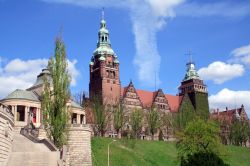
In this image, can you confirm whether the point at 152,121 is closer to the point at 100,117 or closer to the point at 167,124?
the point at 167,124

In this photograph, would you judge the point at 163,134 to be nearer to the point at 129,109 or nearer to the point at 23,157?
the point at 129,109

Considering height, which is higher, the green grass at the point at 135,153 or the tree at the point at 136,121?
the tree at the point at 136,121

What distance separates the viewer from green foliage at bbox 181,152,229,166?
Result: 5059 cm

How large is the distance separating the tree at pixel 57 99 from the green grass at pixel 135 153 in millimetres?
12569

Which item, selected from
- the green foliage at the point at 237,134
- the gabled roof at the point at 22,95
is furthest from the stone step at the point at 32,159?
the green foliage at the point at 237,134

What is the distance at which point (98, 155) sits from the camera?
59.2 m

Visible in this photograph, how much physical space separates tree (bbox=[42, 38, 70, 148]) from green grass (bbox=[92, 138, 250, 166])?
12.6m

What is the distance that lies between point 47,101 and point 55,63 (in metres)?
4.70

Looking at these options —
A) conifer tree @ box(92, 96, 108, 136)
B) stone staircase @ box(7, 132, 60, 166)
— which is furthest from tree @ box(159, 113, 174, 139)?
stone staircase @ box(7, 132, 60, 166)

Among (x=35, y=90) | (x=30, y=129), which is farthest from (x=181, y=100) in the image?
(x=30, y=129)

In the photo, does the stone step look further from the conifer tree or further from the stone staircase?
the conifer tree

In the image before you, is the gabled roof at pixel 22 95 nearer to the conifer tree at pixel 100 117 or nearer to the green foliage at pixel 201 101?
the conifer tree at pixel 100 117

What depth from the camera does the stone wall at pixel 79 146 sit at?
164ft

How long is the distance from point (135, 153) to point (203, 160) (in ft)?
54.5
